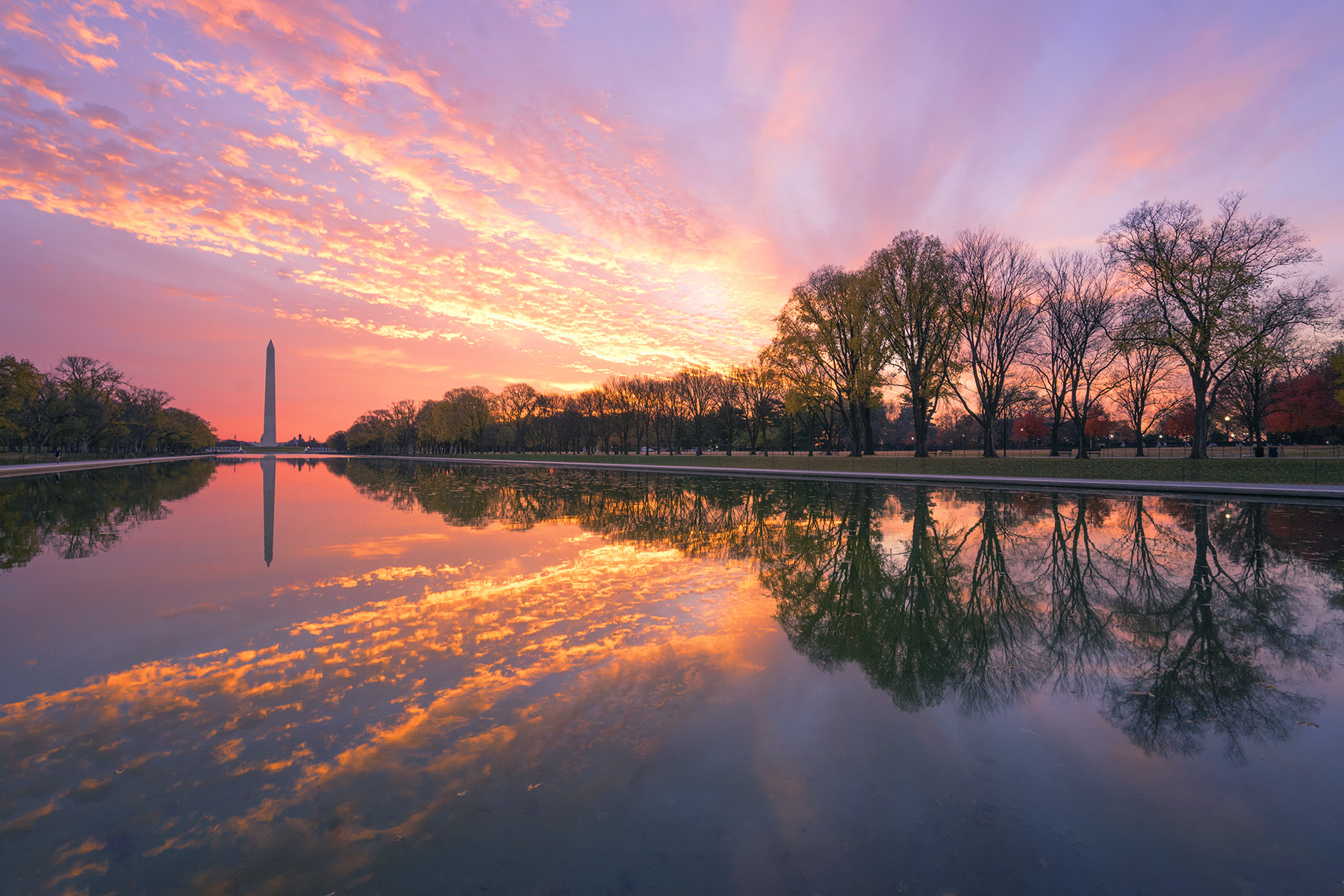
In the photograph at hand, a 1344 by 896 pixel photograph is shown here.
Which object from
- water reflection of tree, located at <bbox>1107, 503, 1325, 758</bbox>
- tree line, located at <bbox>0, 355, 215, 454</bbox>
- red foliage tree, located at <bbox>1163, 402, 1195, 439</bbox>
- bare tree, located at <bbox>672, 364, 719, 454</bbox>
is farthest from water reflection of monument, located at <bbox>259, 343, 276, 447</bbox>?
red foliage tree, located at <bbox>1163, 402, 1195, 439</bbox>

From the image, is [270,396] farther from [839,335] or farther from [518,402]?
[839,335]

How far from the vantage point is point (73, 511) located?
1859 centimetres

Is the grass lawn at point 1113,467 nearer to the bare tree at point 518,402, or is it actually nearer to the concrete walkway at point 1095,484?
the concrete walkway at point 1095,484

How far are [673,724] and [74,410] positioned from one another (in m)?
91.3

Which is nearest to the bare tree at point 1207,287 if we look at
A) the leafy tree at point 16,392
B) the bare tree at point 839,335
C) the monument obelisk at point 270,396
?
the bare tree at point 839,335

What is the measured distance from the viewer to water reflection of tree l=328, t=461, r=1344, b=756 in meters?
5.27

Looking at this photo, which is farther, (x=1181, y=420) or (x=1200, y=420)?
(x=1181, y=420)

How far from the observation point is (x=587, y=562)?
10688 mm

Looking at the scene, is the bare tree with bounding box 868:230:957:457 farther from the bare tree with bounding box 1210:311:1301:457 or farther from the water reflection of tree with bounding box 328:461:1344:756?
the water reflection of tree with bounding box 328:461:1344:756

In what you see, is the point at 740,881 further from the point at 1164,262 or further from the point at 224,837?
the point at 1164,262

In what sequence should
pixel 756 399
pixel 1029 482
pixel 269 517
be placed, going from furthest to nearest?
pixel 756 399 < pixel 1029 482 < pixel 269 517

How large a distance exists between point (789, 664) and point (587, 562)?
560 centimetres

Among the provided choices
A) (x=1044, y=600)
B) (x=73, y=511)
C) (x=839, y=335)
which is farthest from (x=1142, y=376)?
(x=73, y=511)

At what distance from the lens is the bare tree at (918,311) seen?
37.5 metres
